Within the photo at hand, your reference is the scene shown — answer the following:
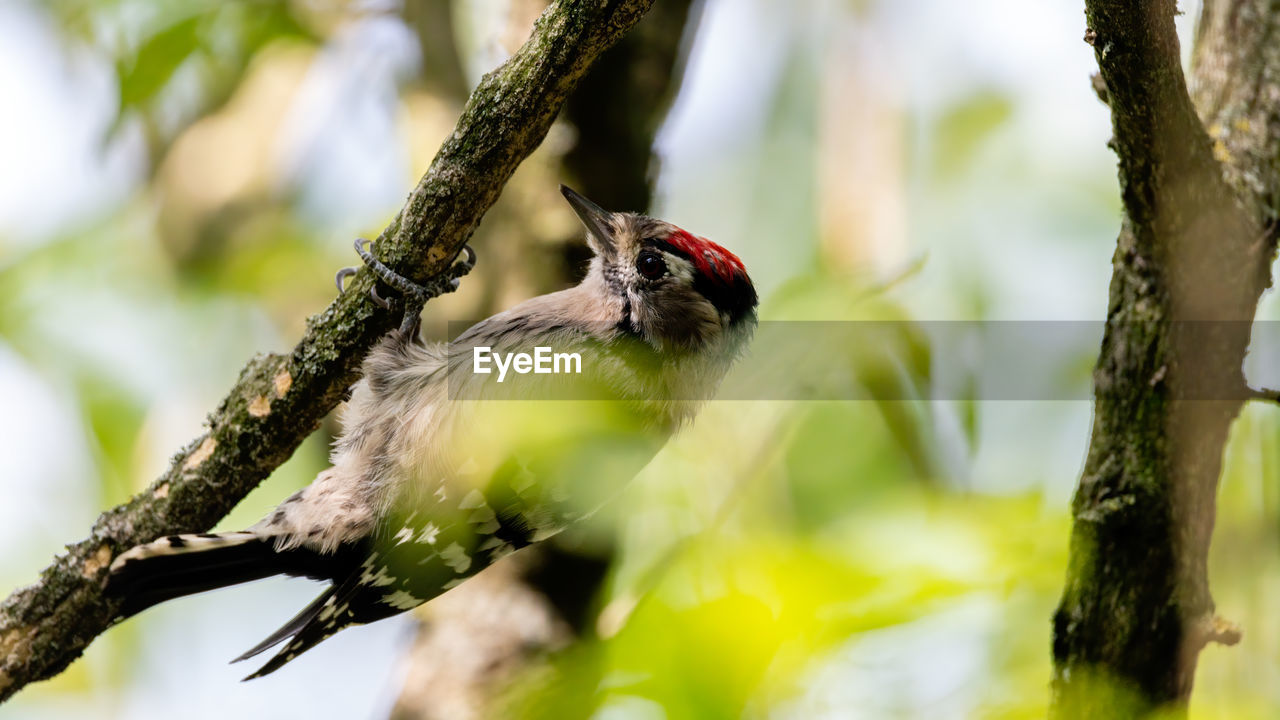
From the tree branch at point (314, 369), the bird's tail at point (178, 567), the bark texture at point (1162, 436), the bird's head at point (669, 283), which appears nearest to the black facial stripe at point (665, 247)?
the bird's head at point (669, 283)

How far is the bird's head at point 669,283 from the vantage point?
3.26 meters

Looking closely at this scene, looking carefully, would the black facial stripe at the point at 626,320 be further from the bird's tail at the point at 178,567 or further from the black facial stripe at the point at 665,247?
the bird's tail at the point at 178,567

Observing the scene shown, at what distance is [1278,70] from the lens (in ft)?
9.07

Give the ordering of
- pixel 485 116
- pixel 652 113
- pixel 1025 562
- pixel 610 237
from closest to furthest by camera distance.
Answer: pixel 1025 562, pixel 485 116, pixel 610 237, pixel 652 113

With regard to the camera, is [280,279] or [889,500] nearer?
[889,500]

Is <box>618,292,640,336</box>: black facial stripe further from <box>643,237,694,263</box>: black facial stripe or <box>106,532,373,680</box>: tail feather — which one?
<box>106,532,373,680</box>: tail feather

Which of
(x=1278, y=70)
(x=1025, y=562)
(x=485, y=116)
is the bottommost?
(x=1025, y=562)

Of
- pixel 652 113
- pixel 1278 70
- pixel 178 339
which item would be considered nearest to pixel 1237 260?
pixel 1278 70

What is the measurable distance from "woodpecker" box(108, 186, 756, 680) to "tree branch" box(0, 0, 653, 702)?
0.10m

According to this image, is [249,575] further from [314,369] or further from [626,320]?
[626,320]

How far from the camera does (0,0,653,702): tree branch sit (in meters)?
2.19

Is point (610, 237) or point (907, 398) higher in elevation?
point (610, 237)

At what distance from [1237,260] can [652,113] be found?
2218 millimetres

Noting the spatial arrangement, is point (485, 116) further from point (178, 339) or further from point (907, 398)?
point (178, 339)
